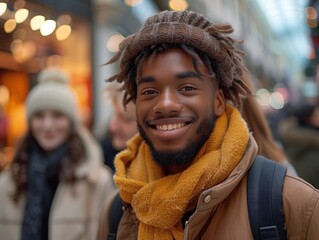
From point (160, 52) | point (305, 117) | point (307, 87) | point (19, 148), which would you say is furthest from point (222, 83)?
point (307, 87)

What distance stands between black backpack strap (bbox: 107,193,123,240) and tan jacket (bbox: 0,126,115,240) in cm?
115

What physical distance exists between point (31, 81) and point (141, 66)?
25.4ft

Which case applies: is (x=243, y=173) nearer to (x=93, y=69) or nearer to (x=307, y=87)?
(x=93, y=69)

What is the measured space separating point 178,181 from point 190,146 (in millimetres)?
161

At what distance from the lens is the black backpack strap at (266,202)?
5.68 ft

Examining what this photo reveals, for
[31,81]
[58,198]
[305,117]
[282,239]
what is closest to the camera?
[282,239]

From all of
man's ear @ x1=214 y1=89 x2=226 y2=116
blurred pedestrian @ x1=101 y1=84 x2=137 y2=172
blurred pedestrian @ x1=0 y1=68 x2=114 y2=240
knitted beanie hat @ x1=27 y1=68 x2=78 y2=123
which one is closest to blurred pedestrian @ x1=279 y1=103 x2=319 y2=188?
blurred pedestrian @ x1=101 y1=84 x2=137 y2=172

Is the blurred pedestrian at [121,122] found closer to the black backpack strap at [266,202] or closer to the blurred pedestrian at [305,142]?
the blurred pedestrian at [305,142]

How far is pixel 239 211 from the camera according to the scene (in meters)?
1.83

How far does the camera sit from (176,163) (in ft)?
6.47

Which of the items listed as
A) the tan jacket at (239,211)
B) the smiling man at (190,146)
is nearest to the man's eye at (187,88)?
the smiling man at (190,146)

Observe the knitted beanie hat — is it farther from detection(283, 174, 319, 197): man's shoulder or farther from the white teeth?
detection(283, 174, 319, 197): man's shoulder

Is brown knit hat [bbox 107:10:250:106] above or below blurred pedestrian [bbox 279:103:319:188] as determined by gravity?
above

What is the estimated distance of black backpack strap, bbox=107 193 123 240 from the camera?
217 centimetres
